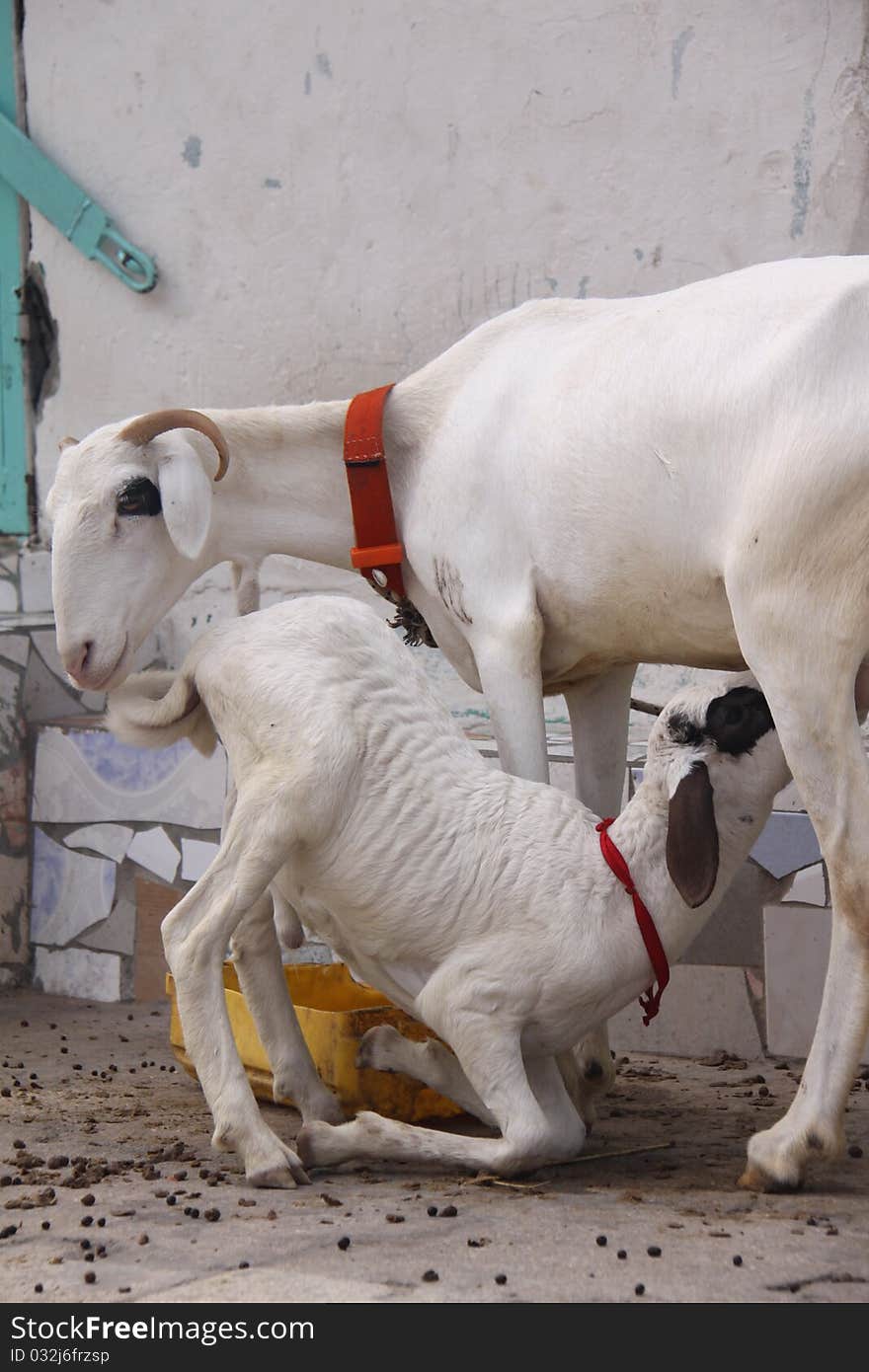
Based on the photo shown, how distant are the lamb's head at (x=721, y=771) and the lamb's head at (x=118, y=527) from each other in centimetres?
113

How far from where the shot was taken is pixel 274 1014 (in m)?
3.38

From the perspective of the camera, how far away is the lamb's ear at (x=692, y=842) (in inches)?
117

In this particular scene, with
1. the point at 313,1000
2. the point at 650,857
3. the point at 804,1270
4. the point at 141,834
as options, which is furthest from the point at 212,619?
the point at 804,1270

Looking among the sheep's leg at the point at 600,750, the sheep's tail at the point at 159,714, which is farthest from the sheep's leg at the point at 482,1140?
the sheep's tail at the point at 159,714

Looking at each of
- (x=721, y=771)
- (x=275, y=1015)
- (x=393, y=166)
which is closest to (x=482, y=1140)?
(x=275, y=1015)

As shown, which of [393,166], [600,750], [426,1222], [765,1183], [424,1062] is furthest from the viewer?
[393,166]

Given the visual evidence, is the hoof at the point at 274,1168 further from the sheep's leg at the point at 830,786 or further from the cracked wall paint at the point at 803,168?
the cracked wall paint at the point at 803,168

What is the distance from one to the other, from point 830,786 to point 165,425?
1.63 m

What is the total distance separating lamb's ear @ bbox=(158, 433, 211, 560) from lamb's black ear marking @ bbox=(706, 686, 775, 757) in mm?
1173

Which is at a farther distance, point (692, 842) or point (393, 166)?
point (393, 166)

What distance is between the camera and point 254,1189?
2.95 metres

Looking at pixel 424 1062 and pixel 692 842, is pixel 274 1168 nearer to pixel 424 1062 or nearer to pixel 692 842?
pixel 424 1062

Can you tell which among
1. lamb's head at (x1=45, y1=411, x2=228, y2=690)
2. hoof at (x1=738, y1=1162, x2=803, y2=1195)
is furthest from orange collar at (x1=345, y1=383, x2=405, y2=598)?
hoof at (x1=738, y1=1162, x2=803, y2=1195)

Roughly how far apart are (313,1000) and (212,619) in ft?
7.50
